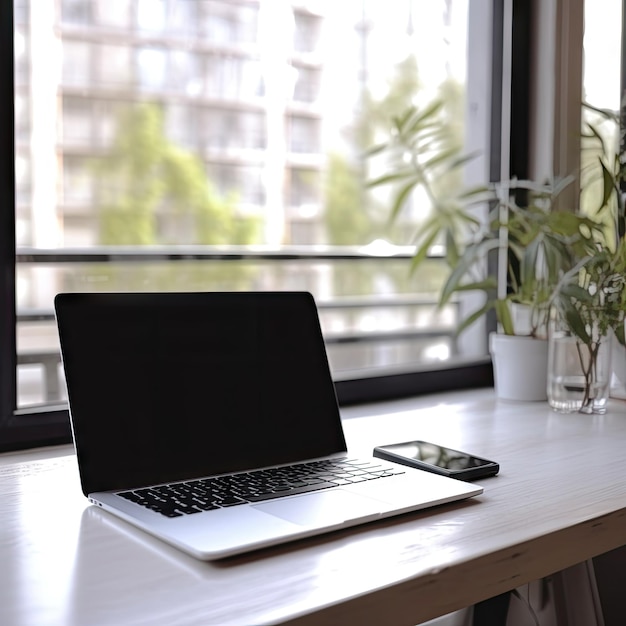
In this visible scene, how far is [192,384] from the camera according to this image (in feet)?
3.05

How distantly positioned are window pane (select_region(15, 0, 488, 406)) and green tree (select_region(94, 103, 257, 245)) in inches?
0.6

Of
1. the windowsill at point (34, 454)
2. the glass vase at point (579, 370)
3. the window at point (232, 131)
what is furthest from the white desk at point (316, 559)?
the window at point (232, 131)

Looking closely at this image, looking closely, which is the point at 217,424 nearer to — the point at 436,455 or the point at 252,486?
the point at 252,486

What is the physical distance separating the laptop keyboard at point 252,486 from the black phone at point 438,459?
0.04 metres

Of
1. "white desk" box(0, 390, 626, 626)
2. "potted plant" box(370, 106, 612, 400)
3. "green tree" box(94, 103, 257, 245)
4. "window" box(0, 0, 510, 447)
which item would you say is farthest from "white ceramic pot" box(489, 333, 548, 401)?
"green tree" box(94, 103, 257, 245)

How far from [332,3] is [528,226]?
6.81 metres

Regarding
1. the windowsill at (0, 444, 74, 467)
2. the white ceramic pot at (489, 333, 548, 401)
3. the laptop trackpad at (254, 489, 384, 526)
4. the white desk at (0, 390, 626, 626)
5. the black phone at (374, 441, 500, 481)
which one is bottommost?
the windowsill at (0, 444, 74, 467)

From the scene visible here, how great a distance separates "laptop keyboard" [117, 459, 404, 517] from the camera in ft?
2.57

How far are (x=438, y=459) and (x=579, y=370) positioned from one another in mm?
480

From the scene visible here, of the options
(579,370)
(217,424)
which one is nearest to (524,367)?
(579,370)

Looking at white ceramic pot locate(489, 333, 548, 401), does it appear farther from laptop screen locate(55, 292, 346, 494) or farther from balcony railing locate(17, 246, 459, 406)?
laptop screen locate(55, 292, 346, 494)

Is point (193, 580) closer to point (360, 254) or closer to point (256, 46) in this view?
point (360, 254)

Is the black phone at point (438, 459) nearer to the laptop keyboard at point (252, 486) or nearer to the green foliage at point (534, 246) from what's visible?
the laptop keyboard at point (252, 486)

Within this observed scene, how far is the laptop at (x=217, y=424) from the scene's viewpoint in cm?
77
